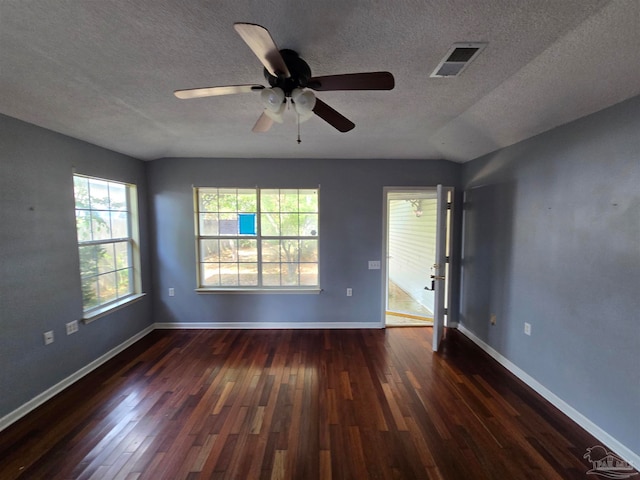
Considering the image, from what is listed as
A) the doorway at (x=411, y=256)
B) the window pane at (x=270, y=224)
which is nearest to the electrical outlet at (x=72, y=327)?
the window pane at (x=270, y=224)

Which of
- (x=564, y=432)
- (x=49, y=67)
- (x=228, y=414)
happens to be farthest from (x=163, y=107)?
(x=564, y=432)

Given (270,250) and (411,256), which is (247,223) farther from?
(411,256)

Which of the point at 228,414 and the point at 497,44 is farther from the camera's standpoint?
the point at 228,414

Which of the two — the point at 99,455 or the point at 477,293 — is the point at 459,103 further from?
the point at 99,455

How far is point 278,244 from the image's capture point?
3.69 m

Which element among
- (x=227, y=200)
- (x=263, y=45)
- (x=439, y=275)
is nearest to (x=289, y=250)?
(x=227, y=200)

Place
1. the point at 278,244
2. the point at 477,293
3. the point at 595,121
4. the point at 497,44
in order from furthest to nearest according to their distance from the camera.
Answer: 1. the point at 278,244
2. the point at 477,293
3. the point at 595,121
4. the point at 497,44

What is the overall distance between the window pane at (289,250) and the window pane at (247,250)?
39cm

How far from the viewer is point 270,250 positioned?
3699mm

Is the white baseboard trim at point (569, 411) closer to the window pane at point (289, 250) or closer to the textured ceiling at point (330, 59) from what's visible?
the textured ceiling at point (330, 59)

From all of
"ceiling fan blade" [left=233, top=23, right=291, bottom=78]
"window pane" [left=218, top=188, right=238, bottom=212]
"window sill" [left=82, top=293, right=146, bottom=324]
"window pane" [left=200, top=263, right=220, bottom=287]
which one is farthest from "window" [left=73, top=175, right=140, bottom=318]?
"ceiling fan blade" [left=233, top=23, right=291, bottom=78]

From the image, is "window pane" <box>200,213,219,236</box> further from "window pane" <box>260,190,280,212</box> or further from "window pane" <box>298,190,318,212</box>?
"window pane" <box>298,190,318,212</box>

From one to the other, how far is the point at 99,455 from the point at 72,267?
1.70 metres

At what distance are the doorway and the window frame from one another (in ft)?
11.3
